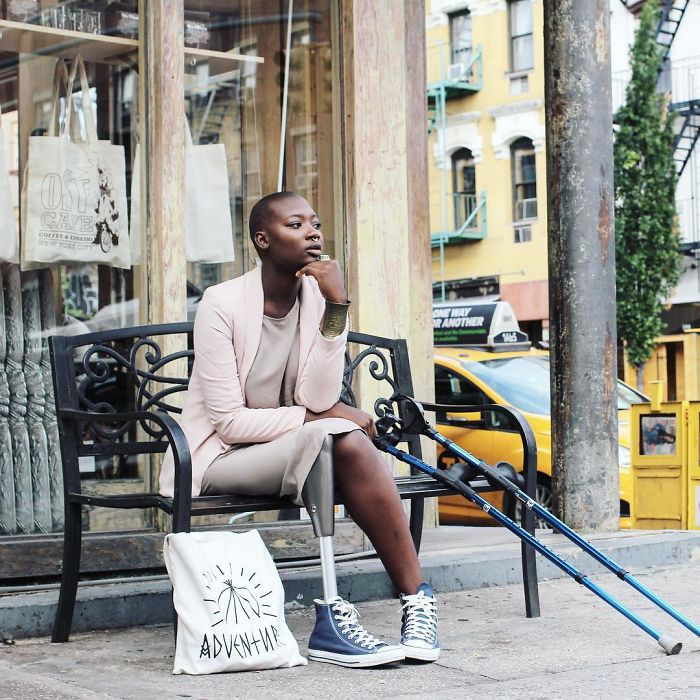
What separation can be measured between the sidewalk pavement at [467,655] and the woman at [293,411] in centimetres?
16

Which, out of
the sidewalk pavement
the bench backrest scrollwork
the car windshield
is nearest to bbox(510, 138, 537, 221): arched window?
the car windshield

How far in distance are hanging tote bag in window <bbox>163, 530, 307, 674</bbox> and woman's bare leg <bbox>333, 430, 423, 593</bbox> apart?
41 centimetres

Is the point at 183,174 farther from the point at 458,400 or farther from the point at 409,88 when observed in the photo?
the point at 458,400

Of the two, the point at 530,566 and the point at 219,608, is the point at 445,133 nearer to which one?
the point at 530,566

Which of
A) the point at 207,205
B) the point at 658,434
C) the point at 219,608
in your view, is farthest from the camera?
the point at 658,434

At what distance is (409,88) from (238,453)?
3777mm

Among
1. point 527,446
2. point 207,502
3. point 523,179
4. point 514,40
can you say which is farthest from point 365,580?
point 514,40

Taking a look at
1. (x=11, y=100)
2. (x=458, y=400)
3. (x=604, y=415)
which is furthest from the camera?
(x=458, y=400)

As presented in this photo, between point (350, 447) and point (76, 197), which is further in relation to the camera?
point (76, 197)

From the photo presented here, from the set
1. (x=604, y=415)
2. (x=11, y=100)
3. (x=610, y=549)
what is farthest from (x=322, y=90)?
(x=610, y=549)

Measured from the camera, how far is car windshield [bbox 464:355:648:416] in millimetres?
11672

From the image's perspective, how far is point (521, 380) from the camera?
12.1 metres

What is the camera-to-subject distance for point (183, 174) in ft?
19.9

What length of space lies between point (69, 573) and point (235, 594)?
81 cm
